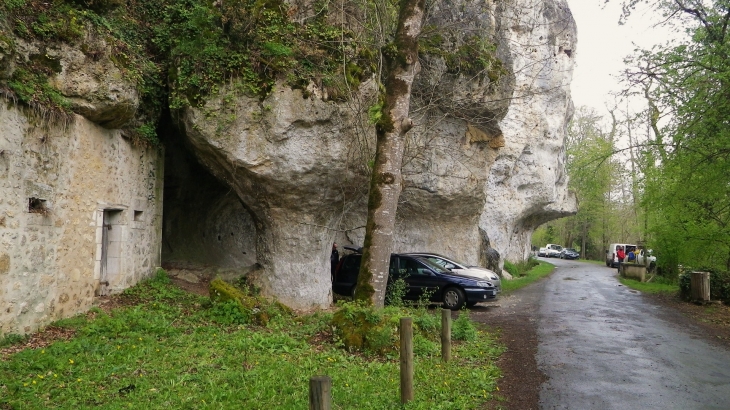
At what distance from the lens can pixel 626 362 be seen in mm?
8312

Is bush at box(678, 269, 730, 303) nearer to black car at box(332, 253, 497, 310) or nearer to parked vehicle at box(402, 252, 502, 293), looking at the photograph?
parked vehicle at box(402, 252, 502, 293)

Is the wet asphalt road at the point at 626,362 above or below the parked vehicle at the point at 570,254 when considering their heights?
below

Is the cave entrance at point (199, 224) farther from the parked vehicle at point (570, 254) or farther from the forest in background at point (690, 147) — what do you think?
the parked vehicle at point (570, 254)

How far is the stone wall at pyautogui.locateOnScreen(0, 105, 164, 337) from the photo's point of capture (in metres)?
7.77

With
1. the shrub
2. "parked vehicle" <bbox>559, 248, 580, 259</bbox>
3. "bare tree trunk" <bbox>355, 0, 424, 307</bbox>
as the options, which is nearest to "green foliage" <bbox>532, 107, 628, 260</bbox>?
"parked vehicle" <bbox>559, 248, 580, 259</bbox>

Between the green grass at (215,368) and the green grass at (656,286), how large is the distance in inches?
546

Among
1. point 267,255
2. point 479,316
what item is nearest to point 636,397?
point 479,316

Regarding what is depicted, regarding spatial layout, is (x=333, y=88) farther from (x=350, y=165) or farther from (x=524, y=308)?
(x=524, y=308)

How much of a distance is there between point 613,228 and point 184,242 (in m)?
43.8

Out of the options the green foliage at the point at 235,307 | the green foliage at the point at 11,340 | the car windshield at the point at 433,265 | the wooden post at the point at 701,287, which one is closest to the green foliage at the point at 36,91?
the green foliage at the point at 11,340

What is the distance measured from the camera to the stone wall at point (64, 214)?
306 inches

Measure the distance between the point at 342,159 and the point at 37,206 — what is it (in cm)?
633

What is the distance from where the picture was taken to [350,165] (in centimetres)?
1298

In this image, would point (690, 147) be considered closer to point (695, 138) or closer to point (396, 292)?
point (695, 138)
